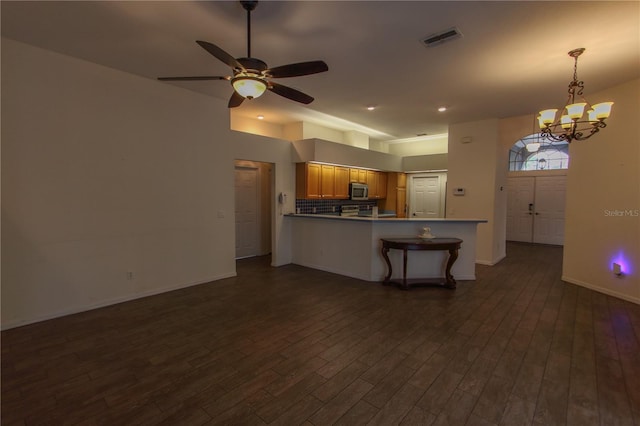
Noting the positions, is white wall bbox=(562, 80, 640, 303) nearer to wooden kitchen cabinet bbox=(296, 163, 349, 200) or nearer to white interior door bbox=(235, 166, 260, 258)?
wooden kitchen cabinet bbox=(296, 163, 349, 200)

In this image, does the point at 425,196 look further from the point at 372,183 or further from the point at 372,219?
the point at 372,219

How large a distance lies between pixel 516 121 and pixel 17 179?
7.52m

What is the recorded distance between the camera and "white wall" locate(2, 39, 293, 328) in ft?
10.0

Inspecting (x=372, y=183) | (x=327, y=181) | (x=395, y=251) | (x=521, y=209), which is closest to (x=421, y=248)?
(x=395, y=251)

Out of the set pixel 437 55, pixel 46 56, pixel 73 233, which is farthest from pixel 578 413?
pixel 46 56

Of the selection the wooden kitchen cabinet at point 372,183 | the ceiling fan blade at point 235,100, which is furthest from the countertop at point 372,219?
the ceiling fan blade at point 235,100

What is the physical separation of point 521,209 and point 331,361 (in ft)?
28.5

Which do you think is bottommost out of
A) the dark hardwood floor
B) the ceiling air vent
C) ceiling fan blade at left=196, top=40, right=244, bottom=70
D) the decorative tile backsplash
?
the dark hardwood floor

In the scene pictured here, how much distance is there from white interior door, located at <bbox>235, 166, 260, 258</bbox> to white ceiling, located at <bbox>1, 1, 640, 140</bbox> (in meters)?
2.38

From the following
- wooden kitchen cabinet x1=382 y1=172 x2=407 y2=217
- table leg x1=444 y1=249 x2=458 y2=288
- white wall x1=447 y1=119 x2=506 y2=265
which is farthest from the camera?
wooden kitchen cabinet x1=382 y1=172 x2=407 y2=217

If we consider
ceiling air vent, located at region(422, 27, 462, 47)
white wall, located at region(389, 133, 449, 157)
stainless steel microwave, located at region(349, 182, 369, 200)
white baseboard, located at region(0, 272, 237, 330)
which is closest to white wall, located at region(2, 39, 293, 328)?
white baseboard, located at region(0, 272, 237, 330)

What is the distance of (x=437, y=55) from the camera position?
3186 millimetres

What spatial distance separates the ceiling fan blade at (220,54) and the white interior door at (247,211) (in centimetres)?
438

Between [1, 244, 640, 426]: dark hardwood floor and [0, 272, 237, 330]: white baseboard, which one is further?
[0, 272, 237, 330]: white baseboard
